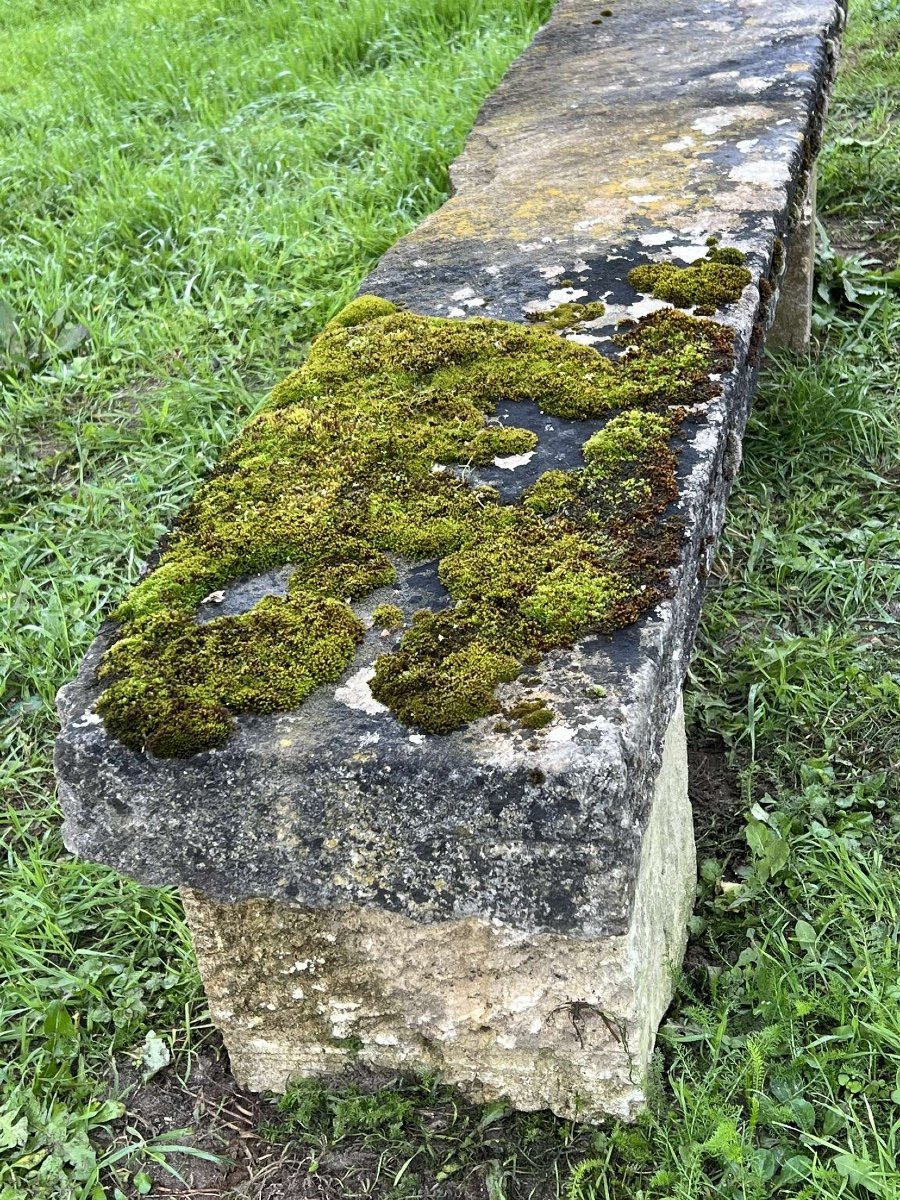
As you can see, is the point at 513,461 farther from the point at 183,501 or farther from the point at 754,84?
the point at 754,84

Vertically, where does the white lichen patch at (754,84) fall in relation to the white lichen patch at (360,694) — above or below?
above

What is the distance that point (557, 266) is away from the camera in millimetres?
2447

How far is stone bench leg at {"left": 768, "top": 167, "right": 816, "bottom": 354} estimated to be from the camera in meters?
3.64

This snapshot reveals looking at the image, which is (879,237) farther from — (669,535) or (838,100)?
(669,535)

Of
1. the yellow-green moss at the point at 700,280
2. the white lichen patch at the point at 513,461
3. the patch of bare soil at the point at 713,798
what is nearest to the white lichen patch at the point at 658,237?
the yellow-green moss at the point at 700,280

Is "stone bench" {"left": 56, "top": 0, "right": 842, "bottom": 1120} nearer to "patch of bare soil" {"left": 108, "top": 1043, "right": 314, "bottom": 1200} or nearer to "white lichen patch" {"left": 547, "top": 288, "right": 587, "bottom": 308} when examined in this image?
"white lichen patch" {"left": 547, "top": 288, "right": 587, "bottom": 308}

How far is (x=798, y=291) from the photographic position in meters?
3.70

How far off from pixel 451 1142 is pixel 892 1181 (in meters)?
0.65

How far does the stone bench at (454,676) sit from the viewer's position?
1396 millimetres

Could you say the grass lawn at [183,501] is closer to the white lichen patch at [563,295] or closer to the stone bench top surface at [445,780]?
the stone bench top surface at [445,780]

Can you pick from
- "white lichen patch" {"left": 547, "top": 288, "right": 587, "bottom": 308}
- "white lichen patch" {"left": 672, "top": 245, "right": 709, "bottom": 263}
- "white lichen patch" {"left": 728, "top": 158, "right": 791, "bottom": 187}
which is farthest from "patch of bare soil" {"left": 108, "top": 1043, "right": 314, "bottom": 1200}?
"white lichen patch" {"left": 728, "top": 158, "right": 791, "bottom": 187}

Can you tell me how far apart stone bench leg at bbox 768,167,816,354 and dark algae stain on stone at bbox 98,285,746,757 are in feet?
5.69

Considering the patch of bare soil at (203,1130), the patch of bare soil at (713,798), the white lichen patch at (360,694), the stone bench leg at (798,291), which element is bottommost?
the patch of bare soil at (713,798)

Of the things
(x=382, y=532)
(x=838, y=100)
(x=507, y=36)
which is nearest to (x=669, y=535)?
(x=382, y=532)
